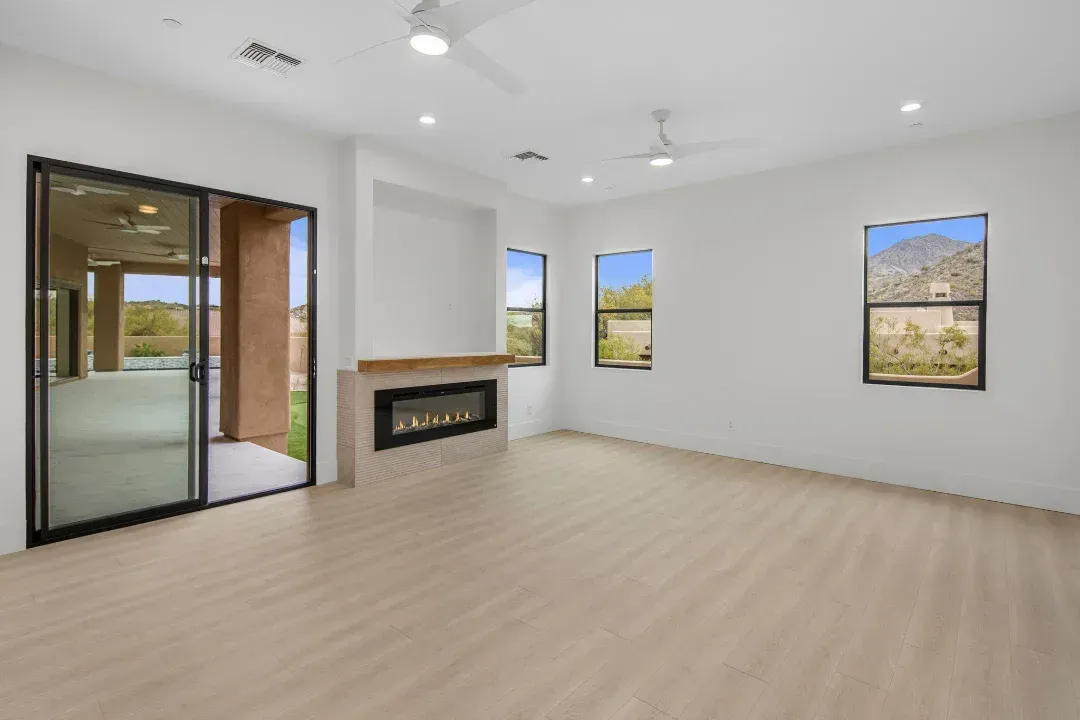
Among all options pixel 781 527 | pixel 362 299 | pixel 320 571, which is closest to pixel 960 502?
pixel 781 527

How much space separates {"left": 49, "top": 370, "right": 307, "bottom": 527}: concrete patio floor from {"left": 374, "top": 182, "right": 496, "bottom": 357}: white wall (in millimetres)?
1873

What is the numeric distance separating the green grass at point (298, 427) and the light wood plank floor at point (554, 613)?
906 millimetres

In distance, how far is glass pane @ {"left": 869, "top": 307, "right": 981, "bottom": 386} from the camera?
467 cm

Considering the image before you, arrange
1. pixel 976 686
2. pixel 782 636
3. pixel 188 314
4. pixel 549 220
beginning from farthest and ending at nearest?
pixel 549 220, pixel 188 314, pixel 782 636, pixel 976 686

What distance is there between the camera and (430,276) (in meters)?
6.00

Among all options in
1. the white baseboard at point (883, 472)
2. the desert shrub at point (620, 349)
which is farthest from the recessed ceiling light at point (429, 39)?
the white baseboard at point (883, 472)

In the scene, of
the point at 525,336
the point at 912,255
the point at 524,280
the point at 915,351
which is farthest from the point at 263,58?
the point at 915,351

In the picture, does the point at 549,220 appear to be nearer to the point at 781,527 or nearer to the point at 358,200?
the point at 358,200

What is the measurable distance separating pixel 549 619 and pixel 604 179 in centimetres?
477

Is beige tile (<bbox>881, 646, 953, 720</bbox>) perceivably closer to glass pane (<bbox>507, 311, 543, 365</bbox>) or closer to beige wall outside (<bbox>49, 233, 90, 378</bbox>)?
beige wall outside (<bbox>49, 233, 90, 378</bbox>)

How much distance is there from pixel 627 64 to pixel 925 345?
3.71 m

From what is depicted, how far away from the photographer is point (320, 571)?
304 cm

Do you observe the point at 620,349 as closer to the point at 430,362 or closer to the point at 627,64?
the point at 430,362

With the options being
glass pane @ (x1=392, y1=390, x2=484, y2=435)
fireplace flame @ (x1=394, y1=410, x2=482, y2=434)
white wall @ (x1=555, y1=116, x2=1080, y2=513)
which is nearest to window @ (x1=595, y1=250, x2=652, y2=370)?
white wall @ (x1=555, y1=116, x2=1080, y2=513)
